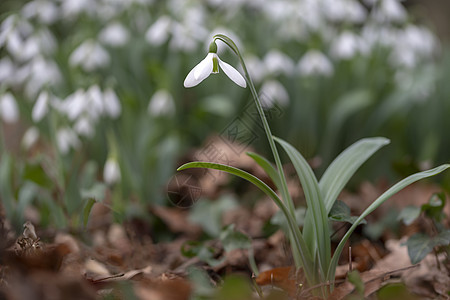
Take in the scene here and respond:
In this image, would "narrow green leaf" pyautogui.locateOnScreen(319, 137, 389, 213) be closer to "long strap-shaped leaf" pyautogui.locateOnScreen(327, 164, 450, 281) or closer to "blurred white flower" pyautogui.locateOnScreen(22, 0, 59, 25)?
"long strap-shaped leaf" pyautogui.locateOnScreen(327, 164, 450, 281)

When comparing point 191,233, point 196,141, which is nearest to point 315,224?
point 191,233

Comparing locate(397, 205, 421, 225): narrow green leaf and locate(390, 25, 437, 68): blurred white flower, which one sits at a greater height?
locate(390, 25, 437, 68): blurred white flower

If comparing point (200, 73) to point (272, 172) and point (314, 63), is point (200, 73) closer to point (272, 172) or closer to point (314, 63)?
point (272, 172)

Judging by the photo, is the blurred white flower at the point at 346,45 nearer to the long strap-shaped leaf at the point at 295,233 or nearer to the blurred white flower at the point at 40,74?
the blurred white flower at the point at 40,74

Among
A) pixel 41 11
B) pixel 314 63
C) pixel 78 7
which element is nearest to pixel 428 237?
pixel 314 63

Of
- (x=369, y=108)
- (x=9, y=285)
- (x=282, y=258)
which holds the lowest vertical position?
(x=282, y=258)

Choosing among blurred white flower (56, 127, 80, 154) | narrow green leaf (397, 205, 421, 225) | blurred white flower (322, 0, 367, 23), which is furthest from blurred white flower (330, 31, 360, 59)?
narrow green leaf (397, 205, 421, 225)

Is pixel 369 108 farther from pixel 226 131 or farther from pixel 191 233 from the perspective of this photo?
pixel 191 233
